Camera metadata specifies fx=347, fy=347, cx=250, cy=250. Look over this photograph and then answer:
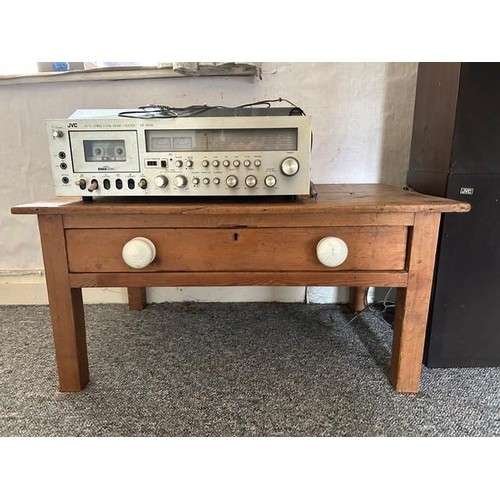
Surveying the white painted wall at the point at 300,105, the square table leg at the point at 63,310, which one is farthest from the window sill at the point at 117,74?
the square table leg at the point at 63,310

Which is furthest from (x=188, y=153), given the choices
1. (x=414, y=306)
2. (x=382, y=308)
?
(x=382, y=308)

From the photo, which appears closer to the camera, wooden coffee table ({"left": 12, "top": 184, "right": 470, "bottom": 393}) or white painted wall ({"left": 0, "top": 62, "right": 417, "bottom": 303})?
wooden coffee table ({"left": 12, "top": 184, "right": 470, "bottom": 393})

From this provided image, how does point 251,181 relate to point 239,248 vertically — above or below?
above

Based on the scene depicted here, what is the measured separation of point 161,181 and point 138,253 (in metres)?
0.14

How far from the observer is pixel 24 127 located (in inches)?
43.5

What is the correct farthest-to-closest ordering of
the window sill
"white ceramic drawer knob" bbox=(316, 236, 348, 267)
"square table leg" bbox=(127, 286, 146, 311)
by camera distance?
"square table leg" bbox=(127, 286, 146, 311) → the window sill → "white ceramic drawer knob" bbox=(316, 236, 348, 267)

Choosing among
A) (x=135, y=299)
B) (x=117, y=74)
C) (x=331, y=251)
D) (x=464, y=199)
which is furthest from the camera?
(x=135, y=299)

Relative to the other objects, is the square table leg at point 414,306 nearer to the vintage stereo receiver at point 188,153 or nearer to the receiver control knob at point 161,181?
the vintage stereo receiver at point 188,153

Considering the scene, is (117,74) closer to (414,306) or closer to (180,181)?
(180,181)

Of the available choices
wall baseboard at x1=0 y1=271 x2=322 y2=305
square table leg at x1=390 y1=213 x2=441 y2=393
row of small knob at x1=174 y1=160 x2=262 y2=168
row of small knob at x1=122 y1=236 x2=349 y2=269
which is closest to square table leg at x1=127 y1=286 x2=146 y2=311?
wall baseboard at x1=0 y1=271 x2=322 y2=305

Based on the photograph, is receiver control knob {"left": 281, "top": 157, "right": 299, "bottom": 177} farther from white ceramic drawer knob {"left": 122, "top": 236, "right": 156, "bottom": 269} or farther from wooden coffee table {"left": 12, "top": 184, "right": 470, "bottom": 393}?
white ceramic drawer knob {"left": 122, "top": 236, "right": 156, "bottom": 269}

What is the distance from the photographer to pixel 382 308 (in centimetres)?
118

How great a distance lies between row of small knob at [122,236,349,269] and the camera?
646 mm

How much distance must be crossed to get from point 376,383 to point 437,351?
7.0 inches
